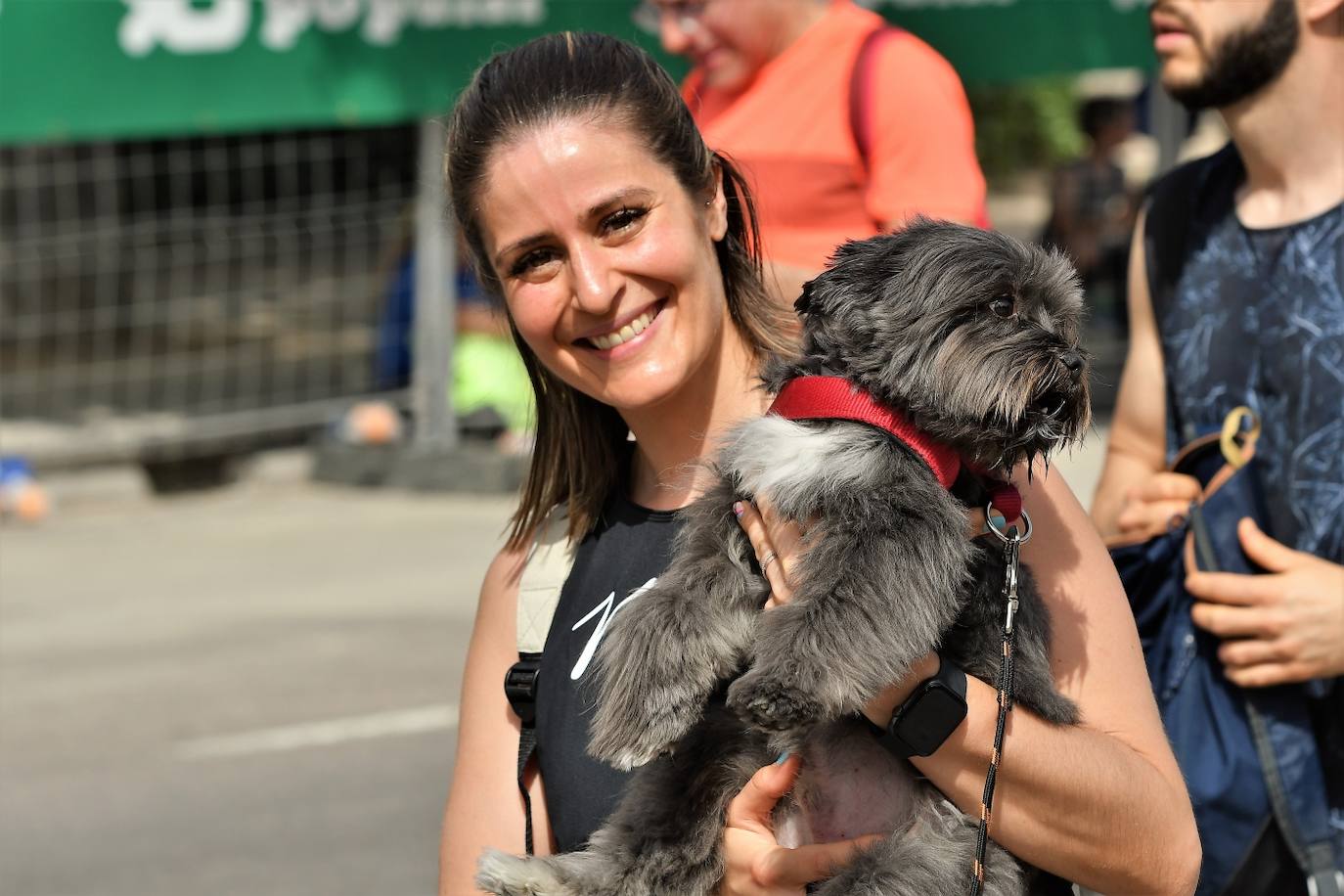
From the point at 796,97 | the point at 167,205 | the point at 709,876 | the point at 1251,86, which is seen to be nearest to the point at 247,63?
the point at 167,205

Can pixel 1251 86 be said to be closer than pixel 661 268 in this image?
No

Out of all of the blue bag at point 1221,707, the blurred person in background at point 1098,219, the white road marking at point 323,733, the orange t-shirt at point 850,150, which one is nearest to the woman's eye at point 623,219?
the blue bag at point 1221,707

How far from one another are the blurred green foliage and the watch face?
2257 cm

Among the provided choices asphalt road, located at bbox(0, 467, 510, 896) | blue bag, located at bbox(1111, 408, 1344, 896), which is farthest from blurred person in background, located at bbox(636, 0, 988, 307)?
asphalt road, located at bbox(0, 467, 510, 896)

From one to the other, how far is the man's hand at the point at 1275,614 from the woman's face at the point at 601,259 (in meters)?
1.04

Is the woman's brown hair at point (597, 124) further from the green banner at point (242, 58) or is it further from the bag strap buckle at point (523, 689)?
the green banner at point (242, 58)

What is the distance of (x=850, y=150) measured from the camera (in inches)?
170

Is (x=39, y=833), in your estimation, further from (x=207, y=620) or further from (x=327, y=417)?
(x=327, y=417)

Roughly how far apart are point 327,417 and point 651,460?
9163 millimetres

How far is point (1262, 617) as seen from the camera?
9.87 ft

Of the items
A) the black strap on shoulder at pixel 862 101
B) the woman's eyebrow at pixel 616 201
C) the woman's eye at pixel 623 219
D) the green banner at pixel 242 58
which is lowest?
the green banner at pixel 242 58

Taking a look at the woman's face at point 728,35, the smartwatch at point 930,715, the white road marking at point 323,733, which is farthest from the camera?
the white road marking at point 323,733

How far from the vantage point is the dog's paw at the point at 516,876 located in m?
2.56

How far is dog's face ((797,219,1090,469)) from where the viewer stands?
2385 millimetres
